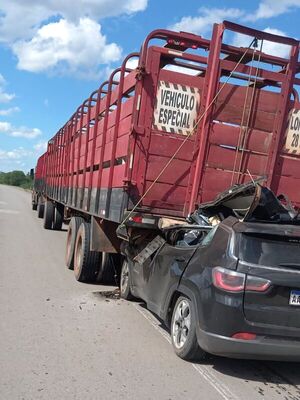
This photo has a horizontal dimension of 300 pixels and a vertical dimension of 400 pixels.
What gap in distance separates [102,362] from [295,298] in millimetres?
1867

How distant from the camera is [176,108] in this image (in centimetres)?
679

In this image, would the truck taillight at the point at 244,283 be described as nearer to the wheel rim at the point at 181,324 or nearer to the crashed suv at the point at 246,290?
the crashed suv at the point at 246,290

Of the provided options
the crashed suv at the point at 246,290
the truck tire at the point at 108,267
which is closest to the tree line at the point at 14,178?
the truck tire at the point at 108,267

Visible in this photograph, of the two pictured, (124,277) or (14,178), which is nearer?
(124,277)

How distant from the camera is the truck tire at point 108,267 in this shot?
28.7 ft

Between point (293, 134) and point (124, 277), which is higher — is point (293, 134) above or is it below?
above

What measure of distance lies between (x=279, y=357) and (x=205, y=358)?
90cm

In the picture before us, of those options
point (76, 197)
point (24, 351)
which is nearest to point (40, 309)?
point (24, 351)

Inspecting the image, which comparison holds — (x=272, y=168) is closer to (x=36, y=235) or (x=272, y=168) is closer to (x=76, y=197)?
(x=76, y=197)

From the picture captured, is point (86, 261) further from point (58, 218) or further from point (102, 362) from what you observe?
point (58, 218)

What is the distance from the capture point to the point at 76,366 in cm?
482

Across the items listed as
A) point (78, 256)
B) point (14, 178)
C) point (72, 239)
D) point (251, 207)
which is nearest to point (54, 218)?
point (72, 239)

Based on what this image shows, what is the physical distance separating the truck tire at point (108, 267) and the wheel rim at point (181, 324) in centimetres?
342

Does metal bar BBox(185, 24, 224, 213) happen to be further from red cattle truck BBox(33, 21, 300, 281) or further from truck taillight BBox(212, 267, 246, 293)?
truck taillight BBox(212, 267, 246, 293)
